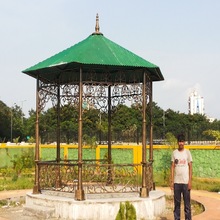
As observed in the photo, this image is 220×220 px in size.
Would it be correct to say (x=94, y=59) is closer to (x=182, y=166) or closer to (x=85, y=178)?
(x=182, y=166)

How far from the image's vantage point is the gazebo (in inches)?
363

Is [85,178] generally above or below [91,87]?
below

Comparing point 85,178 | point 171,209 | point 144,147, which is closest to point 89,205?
point 144,147

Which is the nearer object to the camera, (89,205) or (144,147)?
(89,205)

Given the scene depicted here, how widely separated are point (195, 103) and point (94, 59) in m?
187

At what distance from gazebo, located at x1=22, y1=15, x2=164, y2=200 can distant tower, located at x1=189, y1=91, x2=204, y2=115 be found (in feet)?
599

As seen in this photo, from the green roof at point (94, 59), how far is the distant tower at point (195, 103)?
183 metres

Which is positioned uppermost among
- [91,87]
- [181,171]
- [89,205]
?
[91,87]

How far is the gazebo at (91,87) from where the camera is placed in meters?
9.22

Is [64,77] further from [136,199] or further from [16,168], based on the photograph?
[16,168]

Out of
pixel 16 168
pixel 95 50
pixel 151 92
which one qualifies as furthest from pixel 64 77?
pixel 16 168

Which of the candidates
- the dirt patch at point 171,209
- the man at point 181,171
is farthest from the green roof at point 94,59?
the dirt patch at point 171,209

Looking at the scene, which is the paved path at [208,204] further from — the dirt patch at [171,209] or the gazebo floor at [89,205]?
the gazebo floor at [89,205]

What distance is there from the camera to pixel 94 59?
30.1ft
